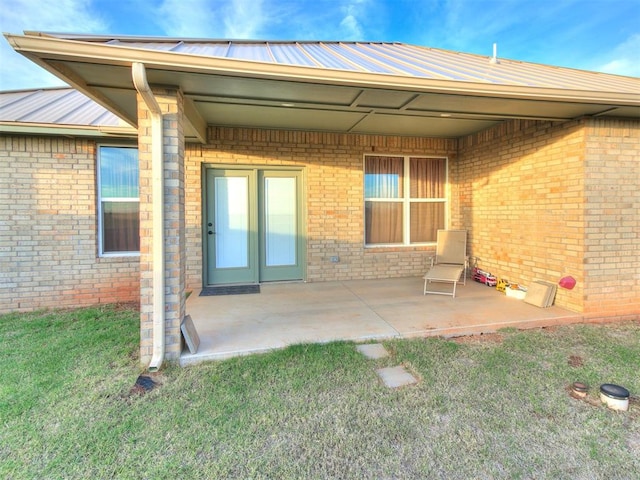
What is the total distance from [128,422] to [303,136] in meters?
4.77

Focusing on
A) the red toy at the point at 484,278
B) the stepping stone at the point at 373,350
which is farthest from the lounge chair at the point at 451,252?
the stepping stone at the point at 373,350

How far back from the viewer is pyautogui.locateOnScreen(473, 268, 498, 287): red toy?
211 inches

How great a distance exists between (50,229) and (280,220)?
3.45 metres

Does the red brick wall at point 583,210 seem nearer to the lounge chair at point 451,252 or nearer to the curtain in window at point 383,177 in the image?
the lounge chair at point 451,252

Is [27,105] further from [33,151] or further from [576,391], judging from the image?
[576,391]

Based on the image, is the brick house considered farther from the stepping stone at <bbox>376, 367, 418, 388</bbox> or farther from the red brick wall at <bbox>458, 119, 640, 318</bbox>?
the stepping stone at <bbox>376, 367, 418, 388</bbox>

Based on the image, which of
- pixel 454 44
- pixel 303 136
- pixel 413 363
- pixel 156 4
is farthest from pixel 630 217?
pixel 156 4

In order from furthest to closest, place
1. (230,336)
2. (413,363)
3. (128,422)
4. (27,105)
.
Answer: (27,105)
(230,336)
(413,363)
(128,422)

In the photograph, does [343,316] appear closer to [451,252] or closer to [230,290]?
[230,290]

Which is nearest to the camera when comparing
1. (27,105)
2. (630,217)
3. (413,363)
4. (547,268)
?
(413,363)

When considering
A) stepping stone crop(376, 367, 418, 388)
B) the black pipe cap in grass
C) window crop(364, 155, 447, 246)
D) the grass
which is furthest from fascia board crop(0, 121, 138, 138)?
the black pipe cap in grass

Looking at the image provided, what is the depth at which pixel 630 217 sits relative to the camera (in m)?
4.11

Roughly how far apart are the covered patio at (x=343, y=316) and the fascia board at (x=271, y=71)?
2477 mm

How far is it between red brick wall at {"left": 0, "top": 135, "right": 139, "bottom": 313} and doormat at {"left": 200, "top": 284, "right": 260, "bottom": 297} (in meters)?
1.34
